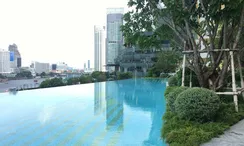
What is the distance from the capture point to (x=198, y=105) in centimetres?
396

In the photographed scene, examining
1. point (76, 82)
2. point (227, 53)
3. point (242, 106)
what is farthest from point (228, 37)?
point (76, 82)

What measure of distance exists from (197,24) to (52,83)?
13.8m

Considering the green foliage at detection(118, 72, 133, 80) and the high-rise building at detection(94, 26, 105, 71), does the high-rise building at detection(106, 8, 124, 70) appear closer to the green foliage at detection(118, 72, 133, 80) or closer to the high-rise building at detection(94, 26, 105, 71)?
the high-rise building at detection(94, 26, 105, 71)

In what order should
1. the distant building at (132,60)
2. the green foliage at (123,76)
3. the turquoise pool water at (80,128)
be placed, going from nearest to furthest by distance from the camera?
the turquoise pool water at (80,128)
the green foliage at (123,76)
the distant building at (132,60)

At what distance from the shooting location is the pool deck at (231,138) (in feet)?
10.5

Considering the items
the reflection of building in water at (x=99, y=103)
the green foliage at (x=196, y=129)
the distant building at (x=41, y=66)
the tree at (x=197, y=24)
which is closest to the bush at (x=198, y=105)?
the green foliage at (x=196, y=129)

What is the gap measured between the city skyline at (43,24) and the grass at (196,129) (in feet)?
30.0

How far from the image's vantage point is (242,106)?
5.53 meters

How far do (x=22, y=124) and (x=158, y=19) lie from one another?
17.0 ft

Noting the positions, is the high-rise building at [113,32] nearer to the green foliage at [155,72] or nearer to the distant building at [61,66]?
the green foliage at [155,72]

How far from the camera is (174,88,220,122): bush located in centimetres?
396

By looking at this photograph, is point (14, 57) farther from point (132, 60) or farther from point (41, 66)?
point (132, 60)

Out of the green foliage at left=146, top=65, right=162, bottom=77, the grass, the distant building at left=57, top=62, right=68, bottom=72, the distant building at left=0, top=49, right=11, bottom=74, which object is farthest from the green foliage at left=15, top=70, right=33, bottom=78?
the green foliage at left=146, top=65, right=162, bottom=77

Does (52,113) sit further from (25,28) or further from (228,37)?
(25,28)
